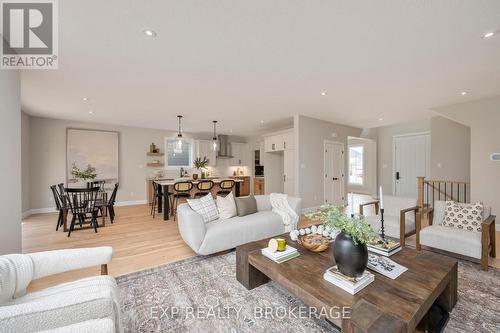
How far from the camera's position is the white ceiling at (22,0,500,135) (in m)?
1.75

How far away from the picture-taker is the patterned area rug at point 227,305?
163cm

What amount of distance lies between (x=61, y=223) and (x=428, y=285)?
19.8ft

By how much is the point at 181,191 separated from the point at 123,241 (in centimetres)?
169

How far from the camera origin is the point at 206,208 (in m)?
3.17

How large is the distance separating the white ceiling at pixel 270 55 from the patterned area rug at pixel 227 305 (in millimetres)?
2554

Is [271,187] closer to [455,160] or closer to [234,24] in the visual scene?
[455,160]

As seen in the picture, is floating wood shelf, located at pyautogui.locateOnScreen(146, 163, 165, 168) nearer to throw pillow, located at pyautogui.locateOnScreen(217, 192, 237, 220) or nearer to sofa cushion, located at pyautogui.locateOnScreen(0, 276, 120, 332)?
throw pillow, located at pyautogui.locateOnScreen(217, 192, 237, 220)

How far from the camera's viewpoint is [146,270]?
2482mm

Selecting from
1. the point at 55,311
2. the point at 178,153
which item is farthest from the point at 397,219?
the point at 178,153

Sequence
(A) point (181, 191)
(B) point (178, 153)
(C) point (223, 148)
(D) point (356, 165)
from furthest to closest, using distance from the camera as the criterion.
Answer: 1. (D) point (356, 165)
2. (C) point (223, 148)
3. (B) point (178, 153)
4. (A) point (181, 191)

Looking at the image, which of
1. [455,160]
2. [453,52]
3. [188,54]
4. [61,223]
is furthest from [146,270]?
[455,160]

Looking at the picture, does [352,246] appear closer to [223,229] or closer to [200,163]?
[223,229]

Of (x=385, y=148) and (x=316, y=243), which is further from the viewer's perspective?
(x=385, y=148)

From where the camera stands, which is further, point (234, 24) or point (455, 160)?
point (455, 160)
